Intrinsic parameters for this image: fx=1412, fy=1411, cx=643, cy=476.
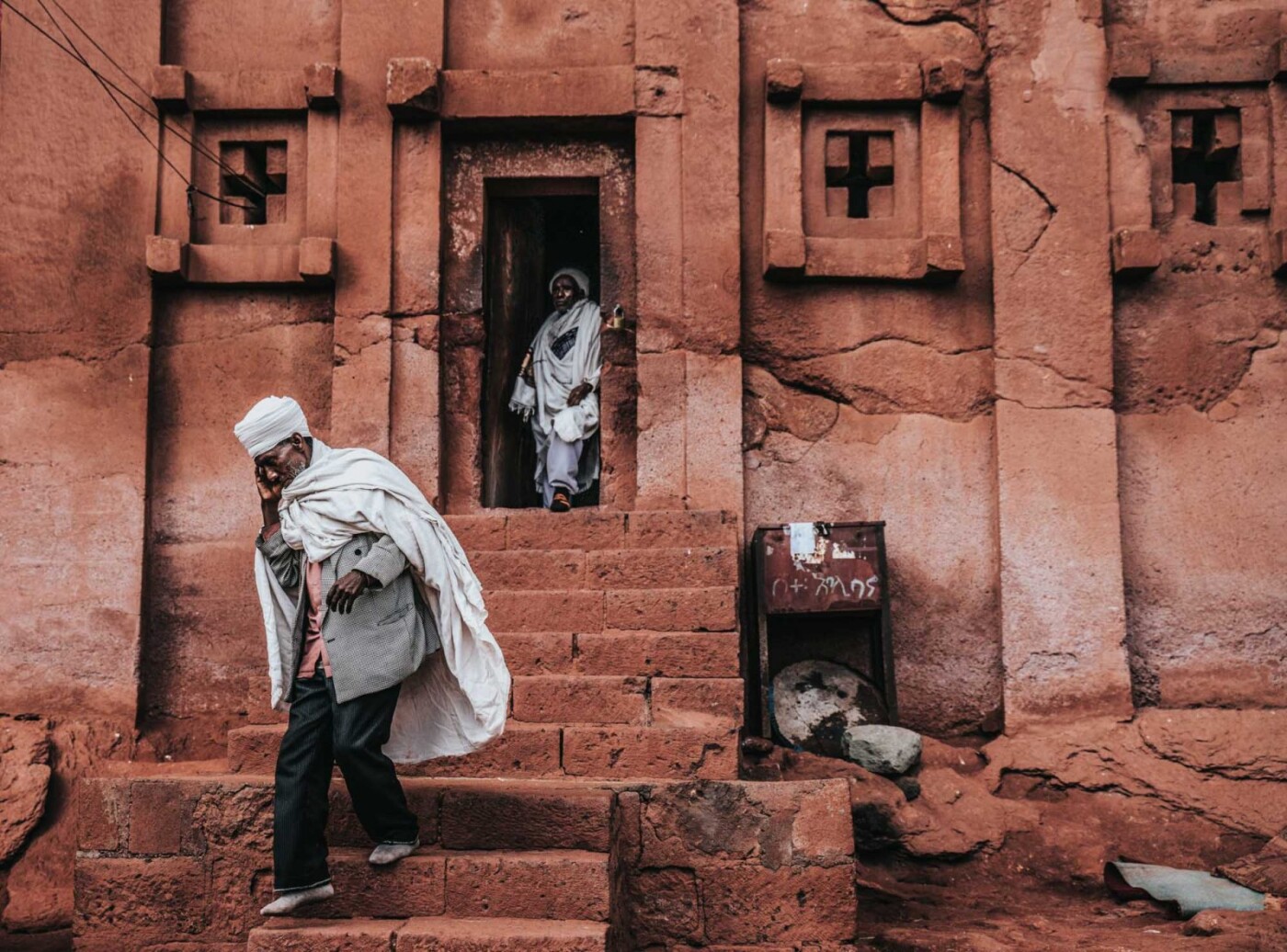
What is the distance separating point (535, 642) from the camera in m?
6.52

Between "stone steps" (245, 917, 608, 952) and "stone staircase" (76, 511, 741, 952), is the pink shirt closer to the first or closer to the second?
"stone staircase" (76, 511, 741, 952)

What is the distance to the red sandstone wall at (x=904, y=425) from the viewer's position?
771cm

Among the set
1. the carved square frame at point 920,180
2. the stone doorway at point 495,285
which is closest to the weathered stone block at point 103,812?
the stone doorway at point 495,285

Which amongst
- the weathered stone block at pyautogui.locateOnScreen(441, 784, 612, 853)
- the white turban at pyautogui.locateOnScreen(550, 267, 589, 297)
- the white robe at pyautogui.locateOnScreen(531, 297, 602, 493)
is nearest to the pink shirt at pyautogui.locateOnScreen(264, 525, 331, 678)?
the weathered stone block at pyautogui.locateOnScreen(441, 784, 612, 853)

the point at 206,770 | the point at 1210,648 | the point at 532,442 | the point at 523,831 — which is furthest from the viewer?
the point at 532,442

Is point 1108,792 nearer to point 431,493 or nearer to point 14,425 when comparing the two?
point 431,493

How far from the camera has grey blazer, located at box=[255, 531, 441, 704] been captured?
15.9 ft

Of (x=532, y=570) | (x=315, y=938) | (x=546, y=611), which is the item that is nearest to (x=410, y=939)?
(x=315, y=938)

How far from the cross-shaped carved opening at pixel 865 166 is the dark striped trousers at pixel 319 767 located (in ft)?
14.4

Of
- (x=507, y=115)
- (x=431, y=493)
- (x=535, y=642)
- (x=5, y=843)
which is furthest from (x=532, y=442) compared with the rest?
(x=5, y=843)

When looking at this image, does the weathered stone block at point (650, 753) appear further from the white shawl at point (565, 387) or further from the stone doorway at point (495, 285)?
the white shawl at point (565, 387)

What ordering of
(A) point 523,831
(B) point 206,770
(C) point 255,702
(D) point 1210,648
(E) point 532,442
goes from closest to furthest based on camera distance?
(A) point 523,831 < (C) point 255,702 < (B) point 206,770 < (D) point 1210,648 < (E) point 532,442

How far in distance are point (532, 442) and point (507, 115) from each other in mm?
2262

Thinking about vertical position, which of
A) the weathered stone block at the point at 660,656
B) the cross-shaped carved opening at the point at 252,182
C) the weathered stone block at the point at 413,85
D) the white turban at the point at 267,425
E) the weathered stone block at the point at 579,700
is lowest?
the weathered stone block at the point at 579,700
